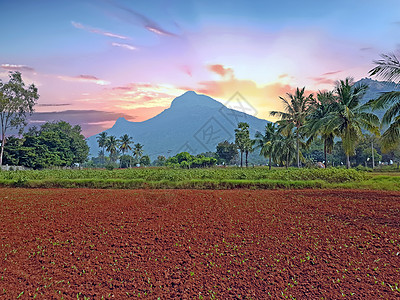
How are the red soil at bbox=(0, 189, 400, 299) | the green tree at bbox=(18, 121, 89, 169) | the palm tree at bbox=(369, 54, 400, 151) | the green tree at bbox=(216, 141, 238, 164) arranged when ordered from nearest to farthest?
1. the red soil at bbox=(0, 189, 400, 299)
2. the palm tree at bbox=(369, 54, 400, 151)
3. the green tree at bbox=(18, 121, 89, 169)
4. the green tree at bbox=(216, 141, 238, 164)

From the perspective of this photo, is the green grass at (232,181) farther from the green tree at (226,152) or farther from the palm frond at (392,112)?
the green tree at (226,152)

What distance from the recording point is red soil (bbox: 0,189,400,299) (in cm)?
400

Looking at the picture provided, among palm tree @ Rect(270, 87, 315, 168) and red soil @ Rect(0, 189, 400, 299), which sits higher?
palm tree @ Rect(270, 87, 315, 168)

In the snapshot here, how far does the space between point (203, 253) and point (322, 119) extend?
20009 mm

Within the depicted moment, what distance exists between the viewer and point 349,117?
20.1 m

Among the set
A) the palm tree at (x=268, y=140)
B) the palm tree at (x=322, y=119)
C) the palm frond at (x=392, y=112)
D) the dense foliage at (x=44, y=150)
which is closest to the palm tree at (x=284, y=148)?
the palm tree at (x=268, y=140)

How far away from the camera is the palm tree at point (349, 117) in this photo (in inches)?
793

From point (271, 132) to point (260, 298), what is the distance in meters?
35.0

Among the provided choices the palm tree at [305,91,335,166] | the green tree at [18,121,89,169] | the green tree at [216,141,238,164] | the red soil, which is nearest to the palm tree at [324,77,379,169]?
the palm tree at [305,91,335,166]

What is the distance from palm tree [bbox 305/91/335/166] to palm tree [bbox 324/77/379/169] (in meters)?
0.42

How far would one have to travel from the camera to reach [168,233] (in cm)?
604

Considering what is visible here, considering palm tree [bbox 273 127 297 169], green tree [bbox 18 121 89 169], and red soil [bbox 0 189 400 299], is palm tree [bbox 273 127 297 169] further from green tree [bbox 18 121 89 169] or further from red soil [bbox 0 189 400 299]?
green tree [bbox 18 121 89 169]

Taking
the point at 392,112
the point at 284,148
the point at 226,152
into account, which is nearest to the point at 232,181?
the point at 392,112

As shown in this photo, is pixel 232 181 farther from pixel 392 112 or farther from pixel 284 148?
pixel 284 148
